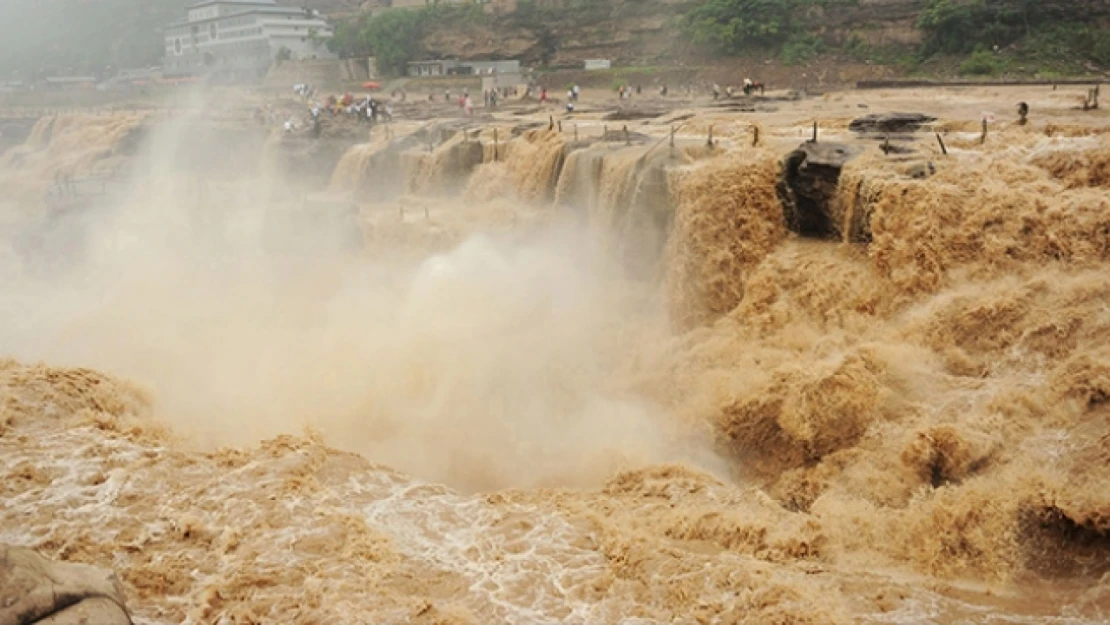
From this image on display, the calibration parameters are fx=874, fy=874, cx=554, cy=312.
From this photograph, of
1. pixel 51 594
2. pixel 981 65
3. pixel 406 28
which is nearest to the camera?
pixel 51 594

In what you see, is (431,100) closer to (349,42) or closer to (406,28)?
(406,28)

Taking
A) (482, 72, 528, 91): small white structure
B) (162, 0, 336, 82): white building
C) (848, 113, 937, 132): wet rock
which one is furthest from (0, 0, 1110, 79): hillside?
(848, 113, 937, 132): wet rock

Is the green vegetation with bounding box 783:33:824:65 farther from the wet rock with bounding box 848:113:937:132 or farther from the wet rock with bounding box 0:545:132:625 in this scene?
the wet rock with bounding box 0:545:132:625

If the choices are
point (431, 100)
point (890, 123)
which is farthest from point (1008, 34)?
point (431, 100)

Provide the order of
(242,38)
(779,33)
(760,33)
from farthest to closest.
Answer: (242,38)
(779,33)
(760,33)

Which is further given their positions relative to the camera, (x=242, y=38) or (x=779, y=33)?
(x=242, y=38)

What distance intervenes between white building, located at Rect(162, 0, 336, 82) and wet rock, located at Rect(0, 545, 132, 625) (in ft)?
154

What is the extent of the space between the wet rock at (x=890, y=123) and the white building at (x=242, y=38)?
A: 134 ft

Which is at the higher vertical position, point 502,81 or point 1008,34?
point 1008,34

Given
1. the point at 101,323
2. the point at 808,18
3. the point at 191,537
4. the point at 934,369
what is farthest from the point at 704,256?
the point at 808,18

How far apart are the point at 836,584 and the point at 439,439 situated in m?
5.54

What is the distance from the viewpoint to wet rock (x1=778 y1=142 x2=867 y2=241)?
38.8 ft

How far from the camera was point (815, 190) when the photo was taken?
12070 millimetres

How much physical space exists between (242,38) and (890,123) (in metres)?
47.7
